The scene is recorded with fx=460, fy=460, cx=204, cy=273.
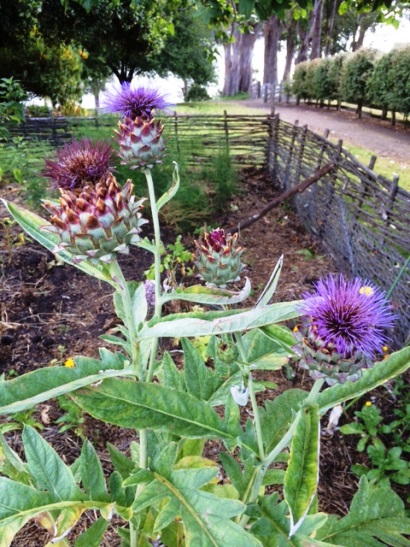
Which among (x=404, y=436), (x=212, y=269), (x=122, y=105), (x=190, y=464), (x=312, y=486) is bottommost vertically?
(x=404, y=436)

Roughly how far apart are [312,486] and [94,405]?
0.44 meters

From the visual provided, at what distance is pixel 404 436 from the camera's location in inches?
83.8

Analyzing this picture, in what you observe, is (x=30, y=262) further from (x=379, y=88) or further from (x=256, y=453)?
(x=379, y=88)

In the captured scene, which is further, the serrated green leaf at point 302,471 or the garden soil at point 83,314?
the garden soil at point 83,314

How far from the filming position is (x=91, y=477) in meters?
1.04

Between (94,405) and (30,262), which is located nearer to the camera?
(94,405)

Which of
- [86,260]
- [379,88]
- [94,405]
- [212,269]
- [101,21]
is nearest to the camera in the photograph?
[94,405]

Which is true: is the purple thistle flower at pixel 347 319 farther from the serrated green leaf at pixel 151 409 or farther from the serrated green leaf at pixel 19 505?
the serrated green leaf at pixel 19 505

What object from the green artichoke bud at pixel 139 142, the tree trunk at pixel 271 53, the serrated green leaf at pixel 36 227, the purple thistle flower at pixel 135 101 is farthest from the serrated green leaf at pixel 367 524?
the tree trunk at pixel 271 53

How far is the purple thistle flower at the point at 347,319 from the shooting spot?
917 millimetres

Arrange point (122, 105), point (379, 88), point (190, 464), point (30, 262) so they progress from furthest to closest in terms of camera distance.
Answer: point (379, 88) < point (30, 262) < point (122, 105) < point (190, 464)

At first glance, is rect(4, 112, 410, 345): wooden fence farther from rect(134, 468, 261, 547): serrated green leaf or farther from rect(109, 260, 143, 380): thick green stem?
rect(134, 468, 261, 547): serrated green leaf

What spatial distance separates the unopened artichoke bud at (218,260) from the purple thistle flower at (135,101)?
1.73 feet

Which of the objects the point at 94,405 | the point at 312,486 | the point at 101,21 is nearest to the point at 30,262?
the point at 94,405
